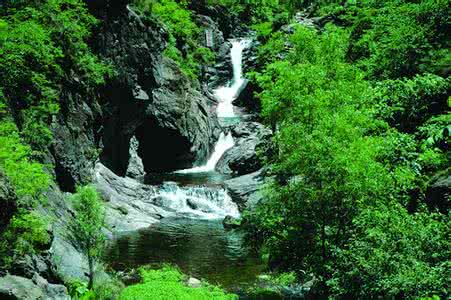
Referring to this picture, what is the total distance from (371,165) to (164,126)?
26.0 metres

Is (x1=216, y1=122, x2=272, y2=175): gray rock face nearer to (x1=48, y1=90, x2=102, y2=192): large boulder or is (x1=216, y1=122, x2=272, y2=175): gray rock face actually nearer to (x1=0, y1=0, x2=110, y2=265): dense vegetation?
(x1=48, y1=90, x2=102, y2=192): large boulder

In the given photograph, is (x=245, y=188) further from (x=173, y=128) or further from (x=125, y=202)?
(x=173, y=128)

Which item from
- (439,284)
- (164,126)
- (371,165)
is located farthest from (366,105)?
(164,126)

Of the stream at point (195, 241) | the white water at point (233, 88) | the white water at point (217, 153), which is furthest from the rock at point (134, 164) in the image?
the white water at point (233, 88)

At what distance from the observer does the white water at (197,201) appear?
2777 cm

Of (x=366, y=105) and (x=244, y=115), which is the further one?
(x=244, y=115)

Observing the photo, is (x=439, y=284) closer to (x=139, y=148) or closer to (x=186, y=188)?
(x=186, y=188)

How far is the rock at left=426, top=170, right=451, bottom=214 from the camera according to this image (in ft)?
39.1

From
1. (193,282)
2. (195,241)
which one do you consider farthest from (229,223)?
(193,282)

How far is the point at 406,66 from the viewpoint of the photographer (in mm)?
20641

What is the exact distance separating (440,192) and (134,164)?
28758 millimetres

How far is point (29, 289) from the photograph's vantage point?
9609 millimetres

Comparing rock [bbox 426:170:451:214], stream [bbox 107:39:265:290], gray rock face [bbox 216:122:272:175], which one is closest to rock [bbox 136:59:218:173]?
gray rock face [bbox 216:122:272:175]

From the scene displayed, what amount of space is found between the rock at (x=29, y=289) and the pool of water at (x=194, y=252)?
23.1ft
